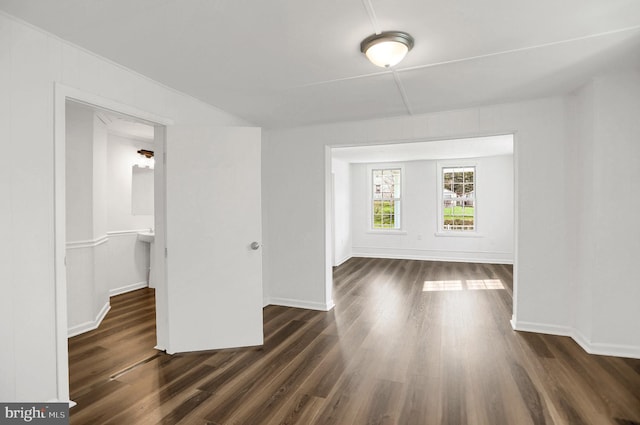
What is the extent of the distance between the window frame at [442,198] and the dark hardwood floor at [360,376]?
3.71 m

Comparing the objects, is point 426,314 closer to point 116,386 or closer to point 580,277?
point 580,277

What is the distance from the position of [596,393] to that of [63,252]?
3.72 metres

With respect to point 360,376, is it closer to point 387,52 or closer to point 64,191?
point 387,52

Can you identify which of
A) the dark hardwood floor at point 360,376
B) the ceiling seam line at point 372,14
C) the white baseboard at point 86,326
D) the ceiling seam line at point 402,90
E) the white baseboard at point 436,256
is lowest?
the dark hardwood floor at point 360,376

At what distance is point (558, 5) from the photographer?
1.75m

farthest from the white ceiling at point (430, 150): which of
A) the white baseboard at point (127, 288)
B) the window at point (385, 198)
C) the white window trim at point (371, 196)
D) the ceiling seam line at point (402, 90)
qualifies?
the white baseboard at point (127, 288)

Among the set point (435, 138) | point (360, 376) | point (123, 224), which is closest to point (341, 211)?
point (435, 138)

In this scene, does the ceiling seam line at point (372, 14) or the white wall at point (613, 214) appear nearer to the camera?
the ceiling seam line at point (372, 14)

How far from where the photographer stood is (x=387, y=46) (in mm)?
2059

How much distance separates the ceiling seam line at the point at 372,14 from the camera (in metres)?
1.72

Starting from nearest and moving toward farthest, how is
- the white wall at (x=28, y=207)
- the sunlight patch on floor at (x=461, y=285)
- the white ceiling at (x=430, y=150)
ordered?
the white wall at (x=28, y=207) → the sunlight patch on floor at (x=461, y=285) → the white ceiling at (x=430, y=150)

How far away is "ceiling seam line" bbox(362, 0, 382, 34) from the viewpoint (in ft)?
5.65

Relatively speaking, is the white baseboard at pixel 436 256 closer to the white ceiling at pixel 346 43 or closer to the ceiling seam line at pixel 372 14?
the white ceiling at pixel 346 43

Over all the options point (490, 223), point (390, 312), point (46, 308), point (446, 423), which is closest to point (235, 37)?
point (46, 308)
